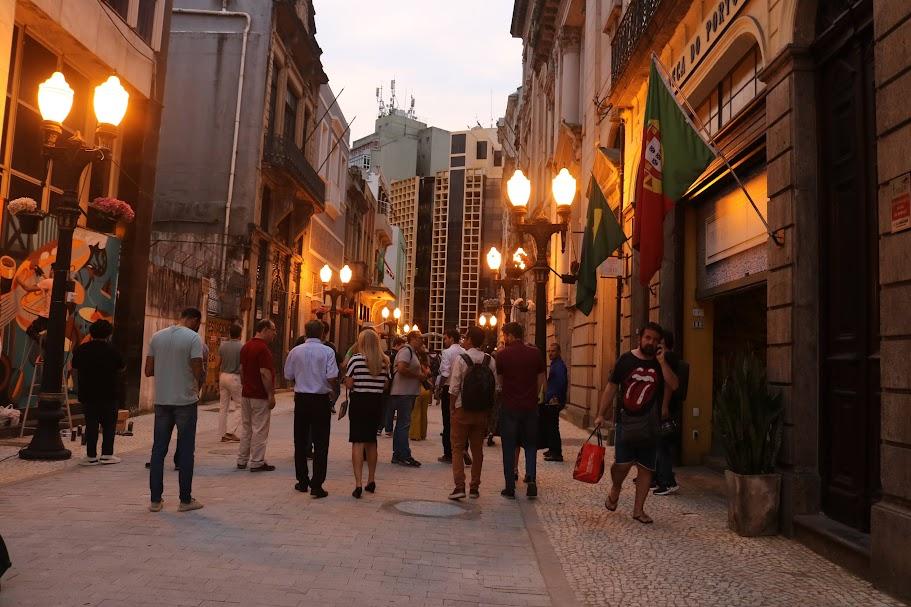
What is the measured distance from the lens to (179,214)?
24.7m

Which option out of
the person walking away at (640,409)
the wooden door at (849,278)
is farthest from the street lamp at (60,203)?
the wooden door at (849,278)

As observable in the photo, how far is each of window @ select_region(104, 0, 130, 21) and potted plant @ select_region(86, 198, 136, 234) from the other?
3731 millimetres

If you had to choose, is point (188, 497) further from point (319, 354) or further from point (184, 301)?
point (184, 301)

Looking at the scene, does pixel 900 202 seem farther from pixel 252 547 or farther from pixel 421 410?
pixel 421 410

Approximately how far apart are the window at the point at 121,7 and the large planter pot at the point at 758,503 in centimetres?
1387

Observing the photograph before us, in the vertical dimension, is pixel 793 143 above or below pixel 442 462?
above

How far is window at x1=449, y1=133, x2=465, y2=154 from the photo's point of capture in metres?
80.5

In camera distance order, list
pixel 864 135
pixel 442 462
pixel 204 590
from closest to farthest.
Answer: pixel 204 590
pixel 864 135
pixel 442 462

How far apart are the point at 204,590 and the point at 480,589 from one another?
1702mm

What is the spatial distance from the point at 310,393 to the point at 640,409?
3481 mm

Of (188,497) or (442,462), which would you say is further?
(442,462)

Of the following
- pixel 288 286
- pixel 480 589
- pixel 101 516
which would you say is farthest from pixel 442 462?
pixel 288 286

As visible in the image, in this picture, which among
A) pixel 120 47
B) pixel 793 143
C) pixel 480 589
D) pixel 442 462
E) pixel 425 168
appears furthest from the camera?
pixel 425 168

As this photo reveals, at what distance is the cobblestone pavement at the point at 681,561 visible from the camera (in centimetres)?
502
